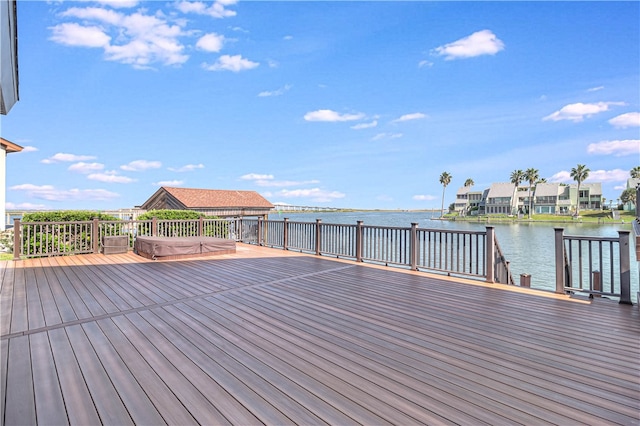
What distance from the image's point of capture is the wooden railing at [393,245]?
16.8 feet

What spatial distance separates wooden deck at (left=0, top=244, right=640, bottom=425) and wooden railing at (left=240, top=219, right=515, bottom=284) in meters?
0.81

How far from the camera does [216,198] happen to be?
17.5 m

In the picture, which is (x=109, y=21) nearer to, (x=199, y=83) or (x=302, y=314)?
(x=199, y=83)

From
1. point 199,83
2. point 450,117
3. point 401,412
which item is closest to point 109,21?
point 199,83


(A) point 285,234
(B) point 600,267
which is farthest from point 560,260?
(A) point 285,234

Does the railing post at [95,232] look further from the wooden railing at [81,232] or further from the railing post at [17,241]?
the railing post at [17,241]

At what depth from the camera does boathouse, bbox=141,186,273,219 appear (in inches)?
628

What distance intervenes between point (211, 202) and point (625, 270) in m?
16.3

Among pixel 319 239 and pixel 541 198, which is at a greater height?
pixel 541 198

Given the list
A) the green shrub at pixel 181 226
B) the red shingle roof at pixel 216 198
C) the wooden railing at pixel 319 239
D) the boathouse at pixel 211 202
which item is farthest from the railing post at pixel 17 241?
the red shingle roof at pixel 216 198

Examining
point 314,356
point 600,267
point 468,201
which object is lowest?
point 314,356

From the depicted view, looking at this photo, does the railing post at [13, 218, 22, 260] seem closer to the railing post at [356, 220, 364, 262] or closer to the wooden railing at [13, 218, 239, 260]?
the wooden railing at [13, 218, 239, 260]

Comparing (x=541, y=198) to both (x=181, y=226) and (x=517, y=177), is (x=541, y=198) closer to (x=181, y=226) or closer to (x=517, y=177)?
(x=517, y=177)

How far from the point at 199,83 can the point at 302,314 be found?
51.2 feet
